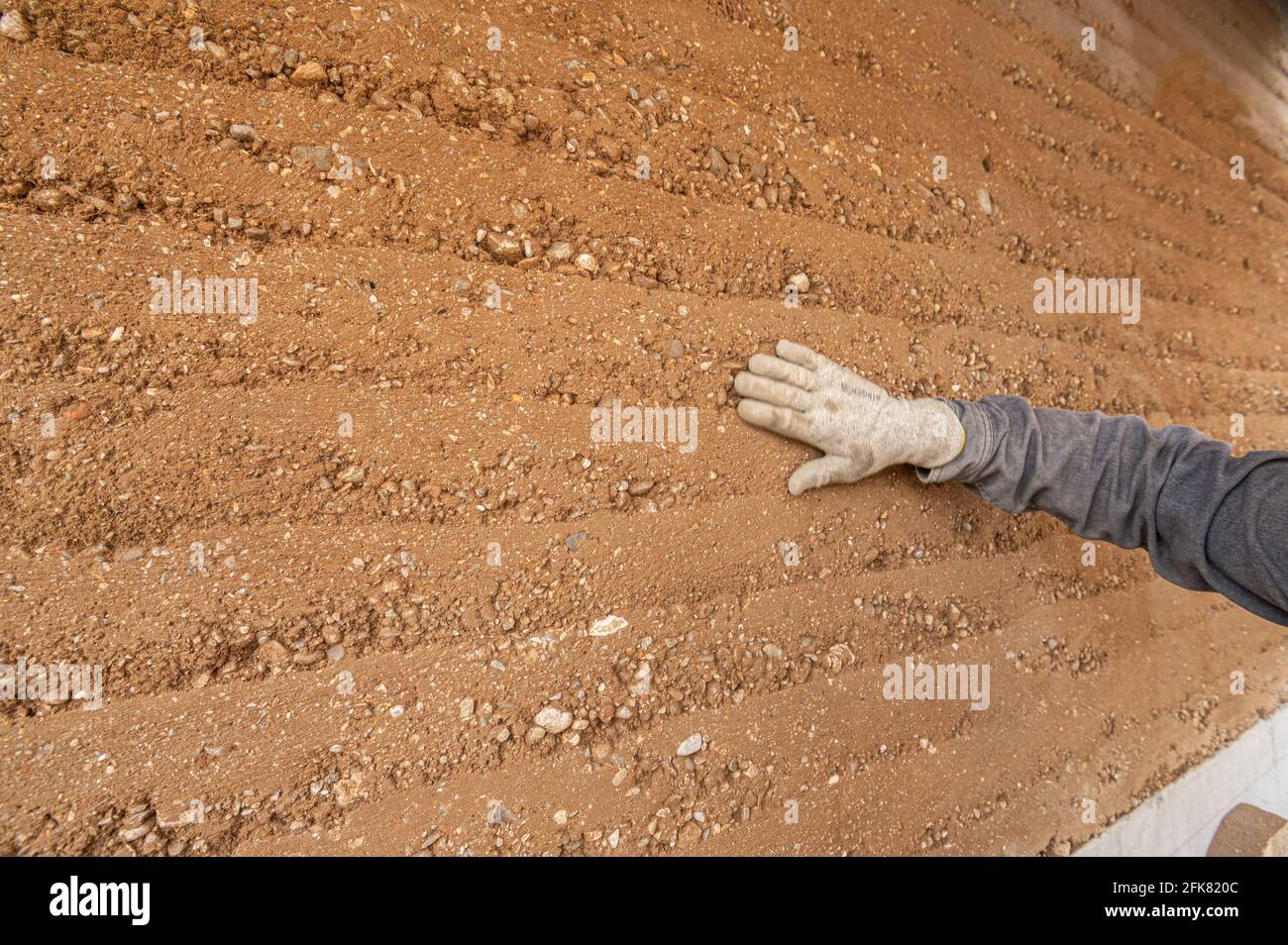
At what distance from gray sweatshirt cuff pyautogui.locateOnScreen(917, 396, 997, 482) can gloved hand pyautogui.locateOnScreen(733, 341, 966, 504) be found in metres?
0.02

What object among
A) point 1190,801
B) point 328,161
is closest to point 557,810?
point 328,161

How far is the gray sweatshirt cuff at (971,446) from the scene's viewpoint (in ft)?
5.21

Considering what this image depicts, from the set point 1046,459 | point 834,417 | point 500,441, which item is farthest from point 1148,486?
point 500,441

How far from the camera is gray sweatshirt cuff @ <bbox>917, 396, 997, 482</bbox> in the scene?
1588mm

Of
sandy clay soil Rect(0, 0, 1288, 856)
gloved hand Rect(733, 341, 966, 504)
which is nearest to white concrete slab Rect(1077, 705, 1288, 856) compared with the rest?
sandy clay soil Rect(0, 0, 1288, 856)

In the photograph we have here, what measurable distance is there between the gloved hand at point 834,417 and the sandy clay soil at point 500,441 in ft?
0.26

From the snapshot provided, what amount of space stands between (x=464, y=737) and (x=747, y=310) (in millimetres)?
1118

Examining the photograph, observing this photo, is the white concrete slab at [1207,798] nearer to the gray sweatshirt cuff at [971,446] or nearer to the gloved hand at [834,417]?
the gray sweatshirt cuff at [971,446]

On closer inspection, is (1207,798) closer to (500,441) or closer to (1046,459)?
(1046,459)

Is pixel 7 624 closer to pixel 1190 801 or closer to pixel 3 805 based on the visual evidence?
pixel 3 805

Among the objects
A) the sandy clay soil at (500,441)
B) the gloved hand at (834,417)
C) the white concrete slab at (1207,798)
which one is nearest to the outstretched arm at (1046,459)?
the gloved hand at (834,417)

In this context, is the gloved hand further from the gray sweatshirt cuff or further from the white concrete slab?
the white concrete slab

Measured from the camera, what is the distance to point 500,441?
53.1 inches

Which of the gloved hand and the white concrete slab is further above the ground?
the gloved hand
